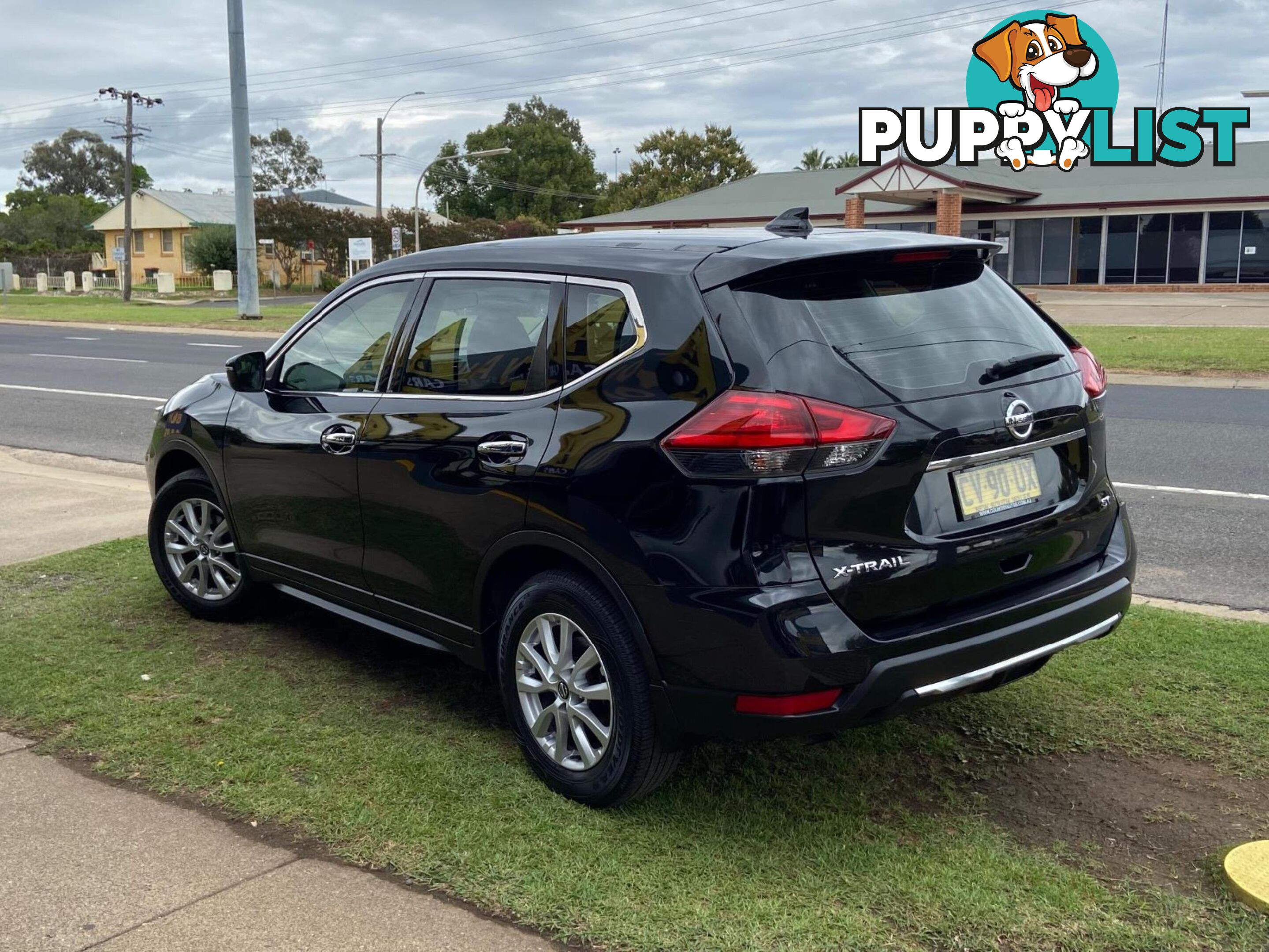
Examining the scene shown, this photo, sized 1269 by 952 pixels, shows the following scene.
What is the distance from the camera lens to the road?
21.7 feet

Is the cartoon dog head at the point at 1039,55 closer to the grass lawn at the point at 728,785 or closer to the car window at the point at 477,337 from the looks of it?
the grass lawn at the point at 728,785

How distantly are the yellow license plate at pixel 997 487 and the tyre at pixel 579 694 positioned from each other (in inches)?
40.5

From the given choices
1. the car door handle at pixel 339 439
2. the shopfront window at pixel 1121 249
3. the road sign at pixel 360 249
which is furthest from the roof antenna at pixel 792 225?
the shopfront window at pixel 1121 249

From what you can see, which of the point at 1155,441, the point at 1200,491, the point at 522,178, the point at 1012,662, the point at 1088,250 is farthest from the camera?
the point at 522,178

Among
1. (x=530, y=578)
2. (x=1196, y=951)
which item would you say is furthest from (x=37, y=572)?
(x=1196, y=951)

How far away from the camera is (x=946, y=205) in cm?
4184

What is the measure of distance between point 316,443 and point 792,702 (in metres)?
2.23

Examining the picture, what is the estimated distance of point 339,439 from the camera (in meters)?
4.54

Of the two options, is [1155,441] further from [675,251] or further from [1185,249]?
[1185,249]

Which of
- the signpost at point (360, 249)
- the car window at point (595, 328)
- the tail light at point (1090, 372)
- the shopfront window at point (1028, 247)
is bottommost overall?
the tail light at point (1090, 372)

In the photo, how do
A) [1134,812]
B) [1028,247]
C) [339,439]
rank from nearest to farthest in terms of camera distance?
[1134,812], [339,439], [1028,247]

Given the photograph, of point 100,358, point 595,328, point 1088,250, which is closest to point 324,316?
point 595,328

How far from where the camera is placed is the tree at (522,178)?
102 m

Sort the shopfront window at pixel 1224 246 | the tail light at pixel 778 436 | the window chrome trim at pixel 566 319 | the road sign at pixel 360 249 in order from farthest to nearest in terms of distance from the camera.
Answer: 1. the shopfront window at pixel 1224 246
2. the road sign at pixel 360 249
3. the window chrome trim at pixel 566 319
4. the tail light at pixel 778 436
